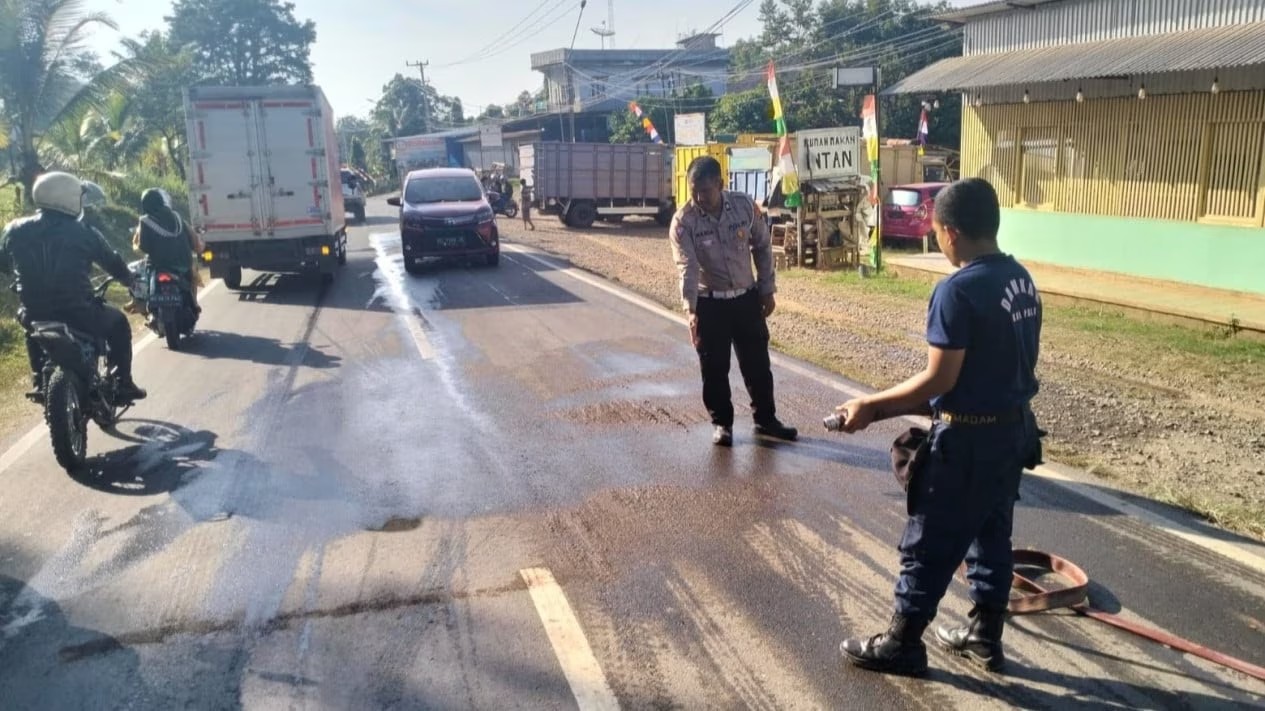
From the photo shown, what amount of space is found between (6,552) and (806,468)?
4.47m

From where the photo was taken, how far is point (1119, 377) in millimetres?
8641

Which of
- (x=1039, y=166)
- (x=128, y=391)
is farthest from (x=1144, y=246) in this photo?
(x=128, y=391)

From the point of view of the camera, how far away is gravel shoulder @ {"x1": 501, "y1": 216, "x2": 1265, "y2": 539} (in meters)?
5.84

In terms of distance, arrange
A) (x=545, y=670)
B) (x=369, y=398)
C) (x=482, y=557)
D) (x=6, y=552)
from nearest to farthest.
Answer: (x=545, y=670) < (x=482, y=557) < (x=6, y=552) < (x=369, y=398)

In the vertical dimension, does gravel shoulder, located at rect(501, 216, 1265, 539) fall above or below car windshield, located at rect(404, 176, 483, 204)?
below

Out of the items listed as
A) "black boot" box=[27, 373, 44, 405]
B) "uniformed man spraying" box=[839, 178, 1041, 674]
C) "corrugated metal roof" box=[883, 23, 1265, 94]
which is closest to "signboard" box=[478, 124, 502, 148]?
"corrugated metal roof" box=[883, 23, 1265, 94]

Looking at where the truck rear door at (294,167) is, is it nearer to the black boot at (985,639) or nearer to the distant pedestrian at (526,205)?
the distant pedestrian at (526,205)

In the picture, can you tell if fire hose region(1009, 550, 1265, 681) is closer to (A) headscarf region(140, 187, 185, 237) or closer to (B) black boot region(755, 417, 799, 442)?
(B) black boot region(755, 417, 799, 442)

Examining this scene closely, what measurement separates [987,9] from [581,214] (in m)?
15.2

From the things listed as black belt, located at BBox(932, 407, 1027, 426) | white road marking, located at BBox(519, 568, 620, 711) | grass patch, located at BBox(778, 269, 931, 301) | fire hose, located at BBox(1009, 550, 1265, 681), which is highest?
black belt, located at BBox(932, 407, 1027, 426)

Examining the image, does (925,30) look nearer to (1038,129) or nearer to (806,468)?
Result: (1038,129)

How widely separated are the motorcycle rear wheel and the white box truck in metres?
9.25

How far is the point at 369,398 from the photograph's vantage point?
8.36m

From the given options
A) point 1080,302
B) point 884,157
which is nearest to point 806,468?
point 1080,302
